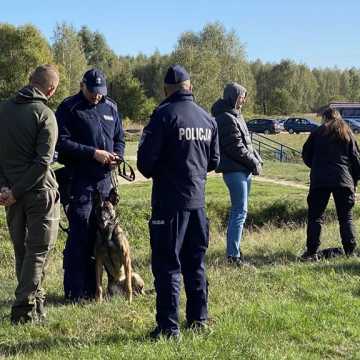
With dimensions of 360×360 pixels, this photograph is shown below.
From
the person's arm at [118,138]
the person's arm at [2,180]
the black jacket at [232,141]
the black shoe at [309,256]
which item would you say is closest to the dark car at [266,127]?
the black shoe at [309,256]

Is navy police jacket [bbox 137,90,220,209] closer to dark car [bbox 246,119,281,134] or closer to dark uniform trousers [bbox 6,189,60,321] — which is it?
dark uniform trousers [bbox 6,189,60,321]

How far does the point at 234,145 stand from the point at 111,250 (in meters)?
1.96

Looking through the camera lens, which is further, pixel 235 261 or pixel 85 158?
pixel 235 261

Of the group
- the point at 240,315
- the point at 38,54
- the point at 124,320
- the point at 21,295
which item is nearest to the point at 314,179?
the point at 240,315

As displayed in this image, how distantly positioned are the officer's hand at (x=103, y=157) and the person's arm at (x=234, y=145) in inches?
66.1

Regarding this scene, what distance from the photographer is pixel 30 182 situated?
4.60 m

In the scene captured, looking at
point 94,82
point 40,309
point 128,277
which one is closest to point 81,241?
point 128,277

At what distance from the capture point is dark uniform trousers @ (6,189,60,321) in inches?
187

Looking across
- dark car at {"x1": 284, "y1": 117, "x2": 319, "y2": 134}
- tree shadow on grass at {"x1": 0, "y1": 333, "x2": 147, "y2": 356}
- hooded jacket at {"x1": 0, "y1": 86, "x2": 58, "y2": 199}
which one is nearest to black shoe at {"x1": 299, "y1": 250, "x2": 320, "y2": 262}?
tree shadow on grass at {"x1": 0, "y1": 333, "x2": 147, "y2": 356}

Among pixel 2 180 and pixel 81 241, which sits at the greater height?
pixel 2 180

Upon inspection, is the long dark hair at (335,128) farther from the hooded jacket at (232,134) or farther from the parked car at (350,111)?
the parked car at (350,111)

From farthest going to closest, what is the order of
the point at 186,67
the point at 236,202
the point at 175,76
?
the point at 186,67 < the point at 236,202 < the point at 175,76

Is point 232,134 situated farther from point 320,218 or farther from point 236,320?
point 236,320

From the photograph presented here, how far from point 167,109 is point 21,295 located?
79.3 inches
